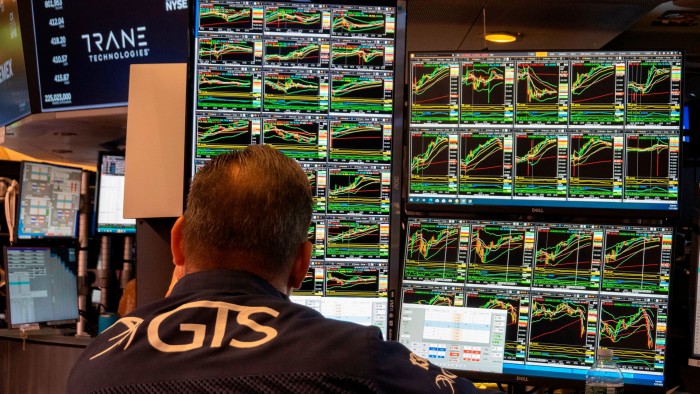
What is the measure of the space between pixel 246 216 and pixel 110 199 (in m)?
3.56

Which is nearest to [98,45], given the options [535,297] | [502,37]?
[502,37]

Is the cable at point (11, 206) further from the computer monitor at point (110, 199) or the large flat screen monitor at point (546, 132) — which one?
the large flat screen monitor at point (546, 132)

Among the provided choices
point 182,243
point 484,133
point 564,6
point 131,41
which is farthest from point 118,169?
point 182,243

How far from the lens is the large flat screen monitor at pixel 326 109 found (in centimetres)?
212

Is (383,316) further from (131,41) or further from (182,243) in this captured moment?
(131,41)

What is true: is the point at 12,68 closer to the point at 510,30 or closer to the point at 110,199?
the point at 110,199

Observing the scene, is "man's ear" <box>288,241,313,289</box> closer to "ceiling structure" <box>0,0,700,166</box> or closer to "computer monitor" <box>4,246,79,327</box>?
"ceiling structure" <box>0,0,700,166</box>

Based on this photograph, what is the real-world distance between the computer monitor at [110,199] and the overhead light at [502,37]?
244 cm

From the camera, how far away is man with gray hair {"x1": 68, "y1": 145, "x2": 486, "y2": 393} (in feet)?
3.18

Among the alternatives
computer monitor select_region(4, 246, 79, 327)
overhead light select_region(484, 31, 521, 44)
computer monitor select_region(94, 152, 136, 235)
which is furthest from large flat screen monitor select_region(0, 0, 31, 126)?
overhead light select_region(484, 31, 521, 44)

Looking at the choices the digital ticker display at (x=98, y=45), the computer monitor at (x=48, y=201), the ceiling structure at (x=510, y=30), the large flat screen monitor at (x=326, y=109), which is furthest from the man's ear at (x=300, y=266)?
the computer monitor at (x=48, y=201)

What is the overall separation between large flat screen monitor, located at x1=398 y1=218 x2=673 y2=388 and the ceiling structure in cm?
224

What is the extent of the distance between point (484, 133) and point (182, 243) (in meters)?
1.12

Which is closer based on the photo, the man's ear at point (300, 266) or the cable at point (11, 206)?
the man's ear at point (300, 266)
